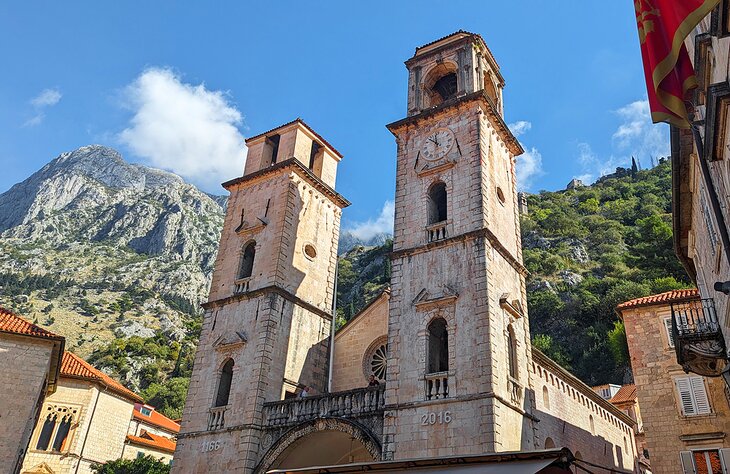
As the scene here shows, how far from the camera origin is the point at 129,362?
79.2m

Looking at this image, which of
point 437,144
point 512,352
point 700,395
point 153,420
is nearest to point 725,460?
point 700,395

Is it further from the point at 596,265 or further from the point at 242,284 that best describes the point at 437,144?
the point at 596,265

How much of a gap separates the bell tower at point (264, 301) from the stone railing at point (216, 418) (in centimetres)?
4

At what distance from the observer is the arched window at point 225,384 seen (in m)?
21.9

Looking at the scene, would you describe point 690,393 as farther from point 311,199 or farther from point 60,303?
point 60,303

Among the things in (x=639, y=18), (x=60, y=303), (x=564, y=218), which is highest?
(x=564, y=218)

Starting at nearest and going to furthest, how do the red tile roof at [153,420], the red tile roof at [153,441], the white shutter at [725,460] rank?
the white shutter at [725,460]
the red tile roof at [153,441]
the red tile roof at [153,420]

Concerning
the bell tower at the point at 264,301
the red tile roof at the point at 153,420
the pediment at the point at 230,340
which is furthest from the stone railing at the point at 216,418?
the red tile roof at the point at 153,420

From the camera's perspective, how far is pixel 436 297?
720 inches

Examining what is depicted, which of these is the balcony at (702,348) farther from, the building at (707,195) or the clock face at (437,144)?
the clock face at (437,144)

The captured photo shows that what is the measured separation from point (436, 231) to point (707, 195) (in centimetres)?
897

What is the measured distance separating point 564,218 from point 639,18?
8578 centimetres

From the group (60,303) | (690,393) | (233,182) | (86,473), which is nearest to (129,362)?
(60,303)

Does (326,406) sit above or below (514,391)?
below
